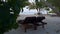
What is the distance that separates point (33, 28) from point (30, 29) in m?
0.19

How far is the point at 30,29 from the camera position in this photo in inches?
354

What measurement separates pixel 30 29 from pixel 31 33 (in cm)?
112

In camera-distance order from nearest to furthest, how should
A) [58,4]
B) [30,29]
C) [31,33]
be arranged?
1. [58,4]
2. [31,33]
3. [30,29]

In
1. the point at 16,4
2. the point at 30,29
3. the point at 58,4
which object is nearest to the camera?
the point at 16,4

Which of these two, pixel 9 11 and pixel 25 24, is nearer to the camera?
pixel 9 11

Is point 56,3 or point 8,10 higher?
point 8,10

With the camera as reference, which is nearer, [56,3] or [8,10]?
[8,10]

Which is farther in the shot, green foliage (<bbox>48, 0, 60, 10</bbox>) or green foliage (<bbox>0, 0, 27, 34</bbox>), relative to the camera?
green foliage (<bbox>48, 0, 60, 10</bbox>)

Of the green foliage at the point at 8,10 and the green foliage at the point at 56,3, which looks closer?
the green foliage at the point at 8,10

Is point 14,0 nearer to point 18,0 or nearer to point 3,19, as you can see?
point 18,0

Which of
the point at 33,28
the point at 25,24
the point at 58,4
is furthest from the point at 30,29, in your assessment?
the point at 58,4

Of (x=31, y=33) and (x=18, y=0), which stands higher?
(x=18, y=0)

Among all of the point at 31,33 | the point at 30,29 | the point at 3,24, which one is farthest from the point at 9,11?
the point at 30,29

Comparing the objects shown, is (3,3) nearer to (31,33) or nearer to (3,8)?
(3,8)
